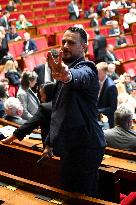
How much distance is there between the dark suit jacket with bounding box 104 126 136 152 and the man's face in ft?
2.39

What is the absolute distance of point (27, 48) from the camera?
461 cm

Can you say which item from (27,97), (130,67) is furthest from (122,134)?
(130,67)

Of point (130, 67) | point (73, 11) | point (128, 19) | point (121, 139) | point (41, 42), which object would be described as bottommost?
point (130, 67)

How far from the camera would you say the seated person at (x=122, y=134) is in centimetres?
171

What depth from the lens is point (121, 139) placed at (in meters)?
1.73

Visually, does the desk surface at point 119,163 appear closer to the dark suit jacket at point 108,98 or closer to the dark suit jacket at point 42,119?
the dark suit jacket at point 42,119

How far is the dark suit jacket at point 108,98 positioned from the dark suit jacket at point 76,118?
47.3 inches

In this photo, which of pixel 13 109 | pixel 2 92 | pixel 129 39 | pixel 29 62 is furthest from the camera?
pixel 129 39

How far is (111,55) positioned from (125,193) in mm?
2989

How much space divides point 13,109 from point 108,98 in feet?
1.90

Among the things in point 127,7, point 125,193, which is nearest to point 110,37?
point 127,7

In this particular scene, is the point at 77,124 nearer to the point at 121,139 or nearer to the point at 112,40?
the point at 121,139

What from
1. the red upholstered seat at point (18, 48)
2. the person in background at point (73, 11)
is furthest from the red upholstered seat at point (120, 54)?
the person in background at point (73, 11)

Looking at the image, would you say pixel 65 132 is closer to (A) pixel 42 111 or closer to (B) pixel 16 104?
(A) pixel 42 111
